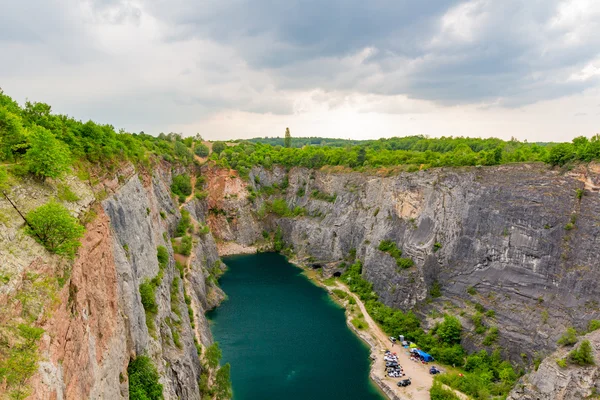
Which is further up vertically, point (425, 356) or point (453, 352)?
point (453, 352)

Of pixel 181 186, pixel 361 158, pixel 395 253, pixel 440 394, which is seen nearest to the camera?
pixel 440 394

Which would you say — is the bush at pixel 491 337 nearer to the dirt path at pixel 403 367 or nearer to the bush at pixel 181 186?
the dirt path at pixel 403 367

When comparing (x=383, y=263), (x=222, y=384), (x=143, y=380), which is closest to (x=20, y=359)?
(x=143, y=380)

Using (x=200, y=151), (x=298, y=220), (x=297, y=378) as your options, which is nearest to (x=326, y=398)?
(x=297, y=378)

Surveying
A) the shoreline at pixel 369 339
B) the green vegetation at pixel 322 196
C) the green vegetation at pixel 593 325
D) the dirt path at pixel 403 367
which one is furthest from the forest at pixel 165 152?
the dirt path at pixel 403 367

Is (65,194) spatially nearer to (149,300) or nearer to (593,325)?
(149,300)

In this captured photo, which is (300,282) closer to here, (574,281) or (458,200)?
(458,200)
